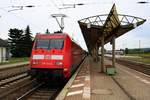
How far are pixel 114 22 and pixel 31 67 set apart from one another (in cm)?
849

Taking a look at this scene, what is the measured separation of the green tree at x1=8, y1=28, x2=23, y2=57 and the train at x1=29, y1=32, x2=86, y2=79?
6760 centimetres

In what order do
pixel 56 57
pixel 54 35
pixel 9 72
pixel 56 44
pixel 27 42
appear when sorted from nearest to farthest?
pixel 56 57
pixel 56 44
pixel 54 35
pixel 9 72
pixel 27 42

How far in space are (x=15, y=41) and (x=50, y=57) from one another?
239ft

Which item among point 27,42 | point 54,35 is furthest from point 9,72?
point 27,42

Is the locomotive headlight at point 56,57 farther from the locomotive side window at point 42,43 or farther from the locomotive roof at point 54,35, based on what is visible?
the locomotive roof at point 54,35

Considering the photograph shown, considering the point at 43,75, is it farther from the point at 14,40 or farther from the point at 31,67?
the point at 14,40

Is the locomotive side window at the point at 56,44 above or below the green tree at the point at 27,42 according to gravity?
below

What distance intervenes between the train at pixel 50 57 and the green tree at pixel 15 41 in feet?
222

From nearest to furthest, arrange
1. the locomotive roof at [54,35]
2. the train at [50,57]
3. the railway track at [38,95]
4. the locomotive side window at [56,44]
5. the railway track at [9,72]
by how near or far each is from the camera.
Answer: the railway track at [38,95]
the train at [50,57]
the locomotive side window at [56,44]
the locomotive roof at [54,35]
the railway track at [9,72]

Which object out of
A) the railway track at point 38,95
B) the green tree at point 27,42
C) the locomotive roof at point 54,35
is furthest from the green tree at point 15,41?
the railway track at point 38,95

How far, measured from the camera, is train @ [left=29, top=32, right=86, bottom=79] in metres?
18.3

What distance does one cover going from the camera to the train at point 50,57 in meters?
18.3

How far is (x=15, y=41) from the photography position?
90188 mm

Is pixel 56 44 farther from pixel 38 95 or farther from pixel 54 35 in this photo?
pixel 38 95
